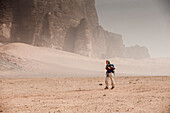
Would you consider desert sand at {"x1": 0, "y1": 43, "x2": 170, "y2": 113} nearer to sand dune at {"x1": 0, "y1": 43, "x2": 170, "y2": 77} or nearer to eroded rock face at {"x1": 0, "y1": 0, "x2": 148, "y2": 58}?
sand dune at {"x1": 0, "y1": 43, "x2": 170, "y2": 77}

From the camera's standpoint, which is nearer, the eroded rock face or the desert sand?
the desert sand

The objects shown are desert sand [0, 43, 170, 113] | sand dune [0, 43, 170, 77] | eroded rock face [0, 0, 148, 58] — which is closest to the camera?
desert sand [0, 43, 170, 113]

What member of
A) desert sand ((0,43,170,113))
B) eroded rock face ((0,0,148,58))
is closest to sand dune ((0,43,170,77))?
desert sand ((0,43,170,113))

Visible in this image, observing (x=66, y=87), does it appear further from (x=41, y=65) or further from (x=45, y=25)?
(x=45, y=25)

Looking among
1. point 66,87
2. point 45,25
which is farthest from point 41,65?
point 66,87

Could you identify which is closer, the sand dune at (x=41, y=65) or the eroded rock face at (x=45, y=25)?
the sand dune at (x=41, y=65)

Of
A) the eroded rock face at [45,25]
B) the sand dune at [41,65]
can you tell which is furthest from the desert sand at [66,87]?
the eroded rock face at [45,25]

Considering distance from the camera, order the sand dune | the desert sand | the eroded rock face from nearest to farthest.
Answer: the desert sand → the sand dune → the eroded rock face

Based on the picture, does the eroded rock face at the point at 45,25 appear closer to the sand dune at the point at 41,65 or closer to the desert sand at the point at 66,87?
the sand dune at the point at 41,65

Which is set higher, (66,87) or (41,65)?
(41,65)

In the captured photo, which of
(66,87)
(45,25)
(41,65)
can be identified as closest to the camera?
(66,87)

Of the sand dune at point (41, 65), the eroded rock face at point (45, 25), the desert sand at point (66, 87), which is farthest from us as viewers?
the eroded rock face at point (45, 25)

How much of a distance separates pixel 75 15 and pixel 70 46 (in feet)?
46.8

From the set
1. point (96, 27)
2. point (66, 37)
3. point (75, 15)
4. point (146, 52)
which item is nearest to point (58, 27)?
point (66, 37)
